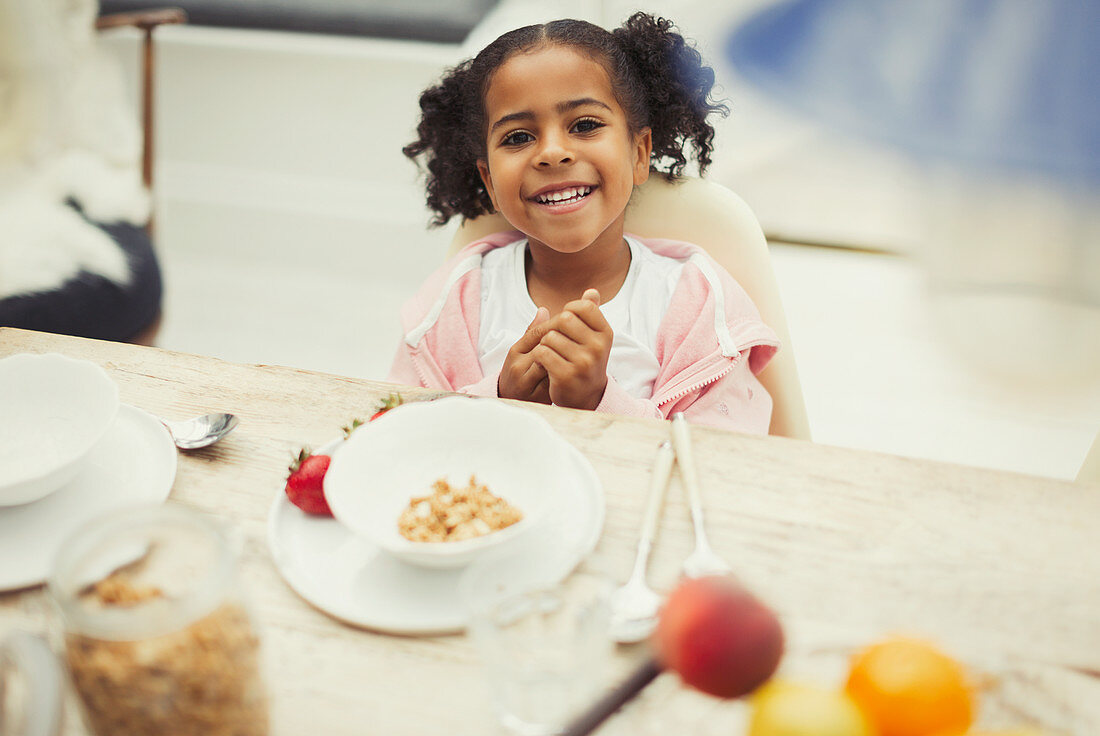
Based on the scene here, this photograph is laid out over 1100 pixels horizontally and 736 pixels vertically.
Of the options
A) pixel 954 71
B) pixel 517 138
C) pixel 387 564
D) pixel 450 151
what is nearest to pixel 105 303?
pixel 450 151

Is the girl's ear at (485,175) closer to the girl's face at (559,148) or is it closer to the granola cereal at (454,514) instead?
the girl's face at (559,148)

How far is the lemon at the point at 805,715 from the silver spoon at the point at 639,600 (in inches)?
6.1

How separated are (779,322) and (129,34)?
273cm

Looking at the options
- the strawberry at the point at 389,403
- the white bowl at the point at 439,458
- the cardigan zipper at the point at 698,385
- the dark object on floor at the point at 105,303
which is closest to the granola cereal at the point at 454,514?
the white bowl at the point at 439,458

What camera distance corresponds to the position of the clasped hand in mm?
974

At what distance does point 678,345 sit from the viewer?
1.19 meters

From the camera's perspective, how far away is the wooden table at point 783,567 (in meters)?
0.54

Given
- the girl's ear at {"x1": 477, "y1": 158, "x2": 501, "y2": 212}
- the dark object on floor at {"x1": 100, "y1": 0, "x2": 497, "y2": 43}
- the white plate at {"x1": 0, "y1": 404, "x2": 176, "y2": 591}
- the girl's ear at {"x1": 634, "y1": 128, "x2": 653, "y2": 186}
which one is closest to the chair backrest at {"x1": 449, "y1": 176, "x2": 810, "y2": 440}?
the girl's ear at {"x1": 634, "y1": 128, "x2": 653, "y2": 186}

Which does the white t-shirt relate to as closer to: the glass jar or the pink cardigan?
the pink cardigan

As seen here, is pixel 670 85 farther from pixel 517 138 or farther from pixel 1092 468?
pixel 1092 468

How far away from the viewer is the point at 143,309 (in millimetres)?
2053

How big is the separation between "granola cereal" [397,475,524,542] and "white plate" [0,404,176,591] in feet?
0.74

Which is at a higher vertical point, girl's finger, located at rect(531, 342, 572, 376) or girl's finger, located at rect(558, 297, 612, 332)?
girl's finger, located at rect(558, 297, 612, 332)

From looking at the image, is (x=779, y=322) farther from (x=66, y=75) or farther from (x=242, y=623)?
(x=66, y=75)
